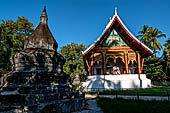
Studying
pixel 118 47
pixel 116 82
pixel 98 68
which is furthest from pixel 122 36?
pixel 116 82

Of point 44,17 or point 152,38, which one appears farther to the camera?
point 152,38

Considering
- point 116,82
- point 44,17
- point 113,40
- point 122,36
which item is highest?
point 122,36

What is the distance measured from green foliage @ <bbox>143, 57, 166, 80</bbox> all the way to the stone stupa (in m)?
20.8

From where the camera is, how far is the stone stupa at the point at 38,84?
386cm

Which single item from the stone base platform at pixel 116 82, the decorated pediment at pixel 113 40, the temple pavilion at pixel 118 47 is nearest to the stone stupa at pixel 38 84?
the stone base platform at pixel 116 82

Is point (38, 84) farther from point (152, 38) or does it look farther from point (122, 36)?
point (152, 38)

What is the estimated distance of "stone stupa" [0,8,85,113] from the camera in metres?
3.86

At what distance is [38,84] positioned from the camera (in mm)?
4438

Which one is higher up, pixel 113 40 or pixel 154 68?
pixel 113 40

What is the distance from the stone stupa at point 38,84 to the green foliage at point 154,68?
20.8m

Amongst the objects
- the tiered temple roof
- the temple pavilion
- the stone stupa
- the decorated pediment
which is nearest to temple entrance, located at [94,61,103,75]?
the temple pavilion

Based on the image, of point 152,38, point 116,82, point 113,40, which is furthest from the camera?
point 152,38

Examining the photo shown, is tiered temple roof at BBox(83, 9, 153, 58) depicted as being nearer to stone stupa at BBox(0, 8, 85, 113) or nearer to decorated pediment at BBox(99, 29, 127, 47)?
decorated pediment at BBox(99, 29, 127, 47)

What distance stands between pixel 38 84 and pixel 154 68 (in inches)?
897
